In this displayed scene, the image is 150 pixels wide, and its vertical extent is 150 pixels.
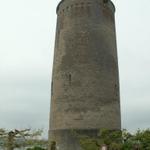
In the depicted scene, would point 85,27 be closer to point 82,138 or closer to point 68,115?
point 68,115

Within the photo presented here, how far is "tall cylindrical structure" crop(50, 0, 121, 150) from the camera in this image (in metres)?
16.3

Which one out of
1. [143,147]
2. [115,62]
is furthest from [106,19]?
[143,147]

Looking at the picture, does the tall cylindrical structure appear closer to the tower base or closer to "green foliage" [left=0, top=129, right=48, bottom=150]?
the tower base

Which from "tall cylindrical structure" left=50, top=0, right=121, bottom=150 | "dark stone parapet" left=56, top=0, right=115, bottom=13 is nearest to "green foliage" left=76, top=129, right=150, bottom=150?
"tall cylindrical structure" left=50, top=0, right=121, bottom=150

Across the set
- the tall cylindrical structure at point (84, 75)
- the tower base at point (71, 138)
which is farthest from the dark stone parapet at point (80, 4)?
the tower base at point (71, 138)

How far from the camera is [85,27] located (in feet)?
57.4

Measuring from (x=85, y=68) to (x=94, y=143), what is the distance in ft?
17.3

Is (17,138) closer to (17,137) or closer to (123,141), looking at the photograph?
(17,137)

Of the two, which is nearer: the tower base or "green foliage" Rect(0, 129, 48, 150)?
"green foliage" Rect(0, 129, 48, 150)

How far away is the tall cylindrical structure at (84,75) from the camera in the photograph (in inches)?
642

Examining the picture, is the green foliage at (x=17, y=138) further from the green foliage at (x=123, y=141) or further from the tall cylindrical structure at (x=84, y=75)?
the tall cylindrical structure at (x=84, y=75)

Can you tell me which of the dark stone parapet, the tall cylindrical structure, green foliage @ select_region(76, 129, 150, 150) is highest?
the dark stone parapet

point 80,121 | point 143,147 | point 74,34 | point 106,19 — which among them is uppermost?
point 106,19

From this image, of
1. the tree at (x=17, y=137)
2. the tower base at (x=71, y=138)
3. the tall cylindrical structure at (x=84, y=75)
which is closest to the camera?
the tree at (x=17, y=137)
